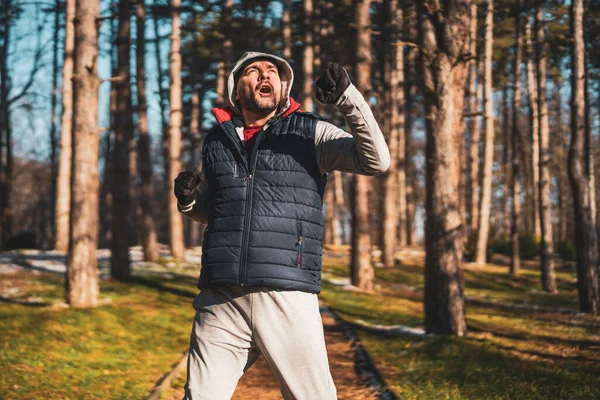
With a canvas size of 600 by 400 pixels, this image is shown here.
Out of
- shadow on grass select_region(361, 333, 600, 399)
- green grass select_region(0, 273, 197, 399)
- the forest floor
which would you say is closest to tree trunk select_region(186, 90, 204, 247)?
the forest floor

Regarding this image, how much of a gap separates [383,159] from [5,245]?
78.4ft

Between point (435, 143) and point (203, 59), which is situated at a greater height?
point (203, 59)

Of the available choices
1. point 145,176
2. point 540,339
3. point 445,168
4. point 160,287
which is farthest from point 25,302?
point 540,339

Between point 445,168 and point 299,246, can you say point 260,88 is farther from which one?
point 445,168

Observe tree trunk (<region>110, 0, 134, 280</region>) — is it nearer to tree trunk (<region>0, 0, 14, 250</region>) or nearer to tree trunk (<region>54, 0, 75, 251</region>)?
tree trunk (<region>54, 0, 75, 251</region>)

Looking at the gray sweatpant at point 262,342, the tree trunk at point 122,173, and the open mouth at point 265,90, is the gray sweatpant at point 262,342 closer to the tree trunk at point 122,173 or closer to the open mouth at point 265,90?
the open mouth at point 265,90

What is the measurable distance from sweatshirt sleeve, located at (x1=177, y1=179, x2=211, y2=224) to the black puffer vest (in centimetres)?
17

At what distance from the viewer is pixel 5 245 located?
23.8 metres

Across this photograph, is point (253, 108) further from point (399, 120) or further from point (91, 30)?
point (399, 120)

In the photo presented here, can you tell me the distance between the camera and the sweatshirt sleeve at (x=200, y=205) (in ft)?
11.3

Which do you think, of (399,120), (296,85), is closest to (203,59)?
(296,85)

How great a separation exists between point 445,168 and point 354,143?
6173 mm

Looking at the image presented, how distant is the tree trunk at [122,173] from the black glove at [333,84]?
11.6m

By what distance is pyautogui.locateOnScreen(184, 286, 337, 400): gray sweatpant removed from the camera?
9.92 ft
